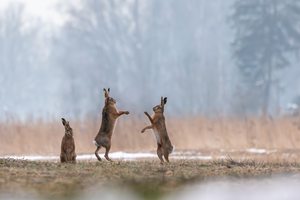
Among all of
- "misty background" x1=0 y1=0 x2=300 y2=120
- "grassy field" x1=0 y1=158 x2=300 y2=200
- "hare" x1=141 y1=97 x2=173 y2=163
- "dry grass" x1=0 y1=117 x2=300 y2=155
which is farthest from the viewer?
"misty background" x1=0 y1=0 x2=300 y2=120

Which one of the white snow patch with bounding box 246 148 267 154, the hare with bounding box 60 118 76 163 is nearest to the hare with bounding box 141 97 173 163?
the hare with bounding box 60 118 76 163

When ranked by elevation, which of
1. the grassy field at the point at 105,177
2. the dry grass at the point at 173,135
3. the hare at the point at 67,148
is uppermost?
the dry grass at the point at 173,135

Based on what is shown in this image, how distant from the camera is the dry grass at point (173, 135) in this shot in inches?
927

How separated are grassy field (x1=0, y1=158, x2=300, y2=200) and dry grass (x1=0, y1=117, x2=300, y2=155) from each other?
1037 cm

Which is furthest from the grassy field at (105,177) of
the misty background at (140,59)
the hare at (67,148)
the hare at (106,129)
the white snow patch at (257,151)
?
the misty background at (140,59)

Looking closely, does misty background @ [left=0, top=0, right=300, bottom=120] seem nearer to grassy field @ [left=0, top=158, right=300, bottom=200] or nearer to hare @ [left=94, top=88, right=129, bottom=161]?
hare @ [left=94, top=88, right=129, bottom=161]

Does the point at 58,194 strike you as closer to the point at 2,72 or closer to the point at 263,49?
the point at 263,49

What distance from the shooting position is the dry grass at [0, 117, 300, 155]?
23.5m

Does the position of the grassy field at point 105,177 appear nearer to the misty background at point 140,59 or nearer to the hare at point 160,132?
the hare at point 160,132

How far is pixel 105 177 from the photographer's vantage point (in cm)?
1020

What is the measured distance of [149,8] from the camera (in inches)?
4540

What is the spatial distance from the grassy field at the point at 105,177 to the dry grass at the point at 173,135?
10.4 m

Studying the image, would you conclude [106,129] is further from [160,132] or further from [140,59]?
[140,59]

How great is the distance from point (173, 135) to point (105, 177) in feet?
46.4
